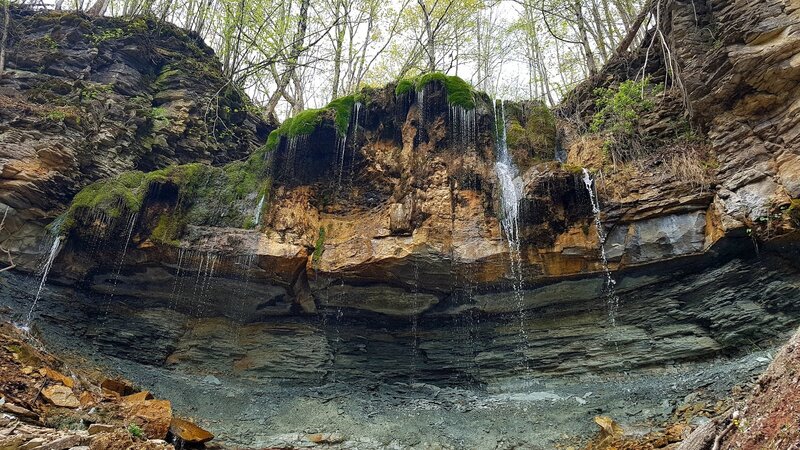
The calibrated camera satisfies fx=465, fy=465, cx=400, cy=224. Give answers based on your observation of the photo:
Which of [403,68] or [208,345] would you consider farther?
[403,68]

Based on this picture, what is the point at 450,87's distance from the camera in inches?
460

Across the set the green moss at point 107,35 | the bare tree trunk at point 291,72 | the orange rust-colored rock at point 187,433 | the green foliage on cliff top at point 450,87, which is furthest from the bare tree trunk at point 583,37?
the green moss at point 107,35

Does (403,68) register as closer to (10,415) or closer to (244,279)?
(244,279)

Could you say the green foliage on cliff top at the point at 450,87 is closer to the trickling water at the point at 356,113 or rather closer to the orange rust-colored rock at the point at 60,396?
the trickling water at the point at 356,113

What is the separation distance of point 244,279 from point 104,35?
33.6 feet

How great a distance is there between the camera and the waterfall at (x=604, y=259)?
9695 mm

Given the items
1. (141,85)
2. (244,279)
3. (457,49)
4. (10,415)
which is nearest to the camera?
(10,415)

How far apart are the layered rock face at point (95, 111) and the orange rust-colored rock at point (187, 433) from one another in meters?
5.74

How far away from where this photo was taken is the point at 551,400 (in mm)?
9656

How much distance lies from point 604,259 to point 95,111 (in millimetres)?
13373

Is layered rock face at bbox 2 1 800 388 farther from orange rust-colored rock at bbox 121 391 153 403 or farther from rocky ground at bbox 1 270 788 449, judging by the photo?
orange rust-colored rock at bbox 121 391 153 403

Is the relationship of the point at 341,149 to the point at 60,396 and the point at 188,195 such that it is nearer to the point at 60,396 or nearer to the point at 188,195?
the point at 188,195

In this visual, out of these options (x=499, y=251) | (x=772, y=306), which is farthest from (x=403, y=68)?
(x=772, y=306)

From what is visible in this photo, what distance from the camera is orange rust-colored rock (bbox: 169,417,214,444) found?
755cm
